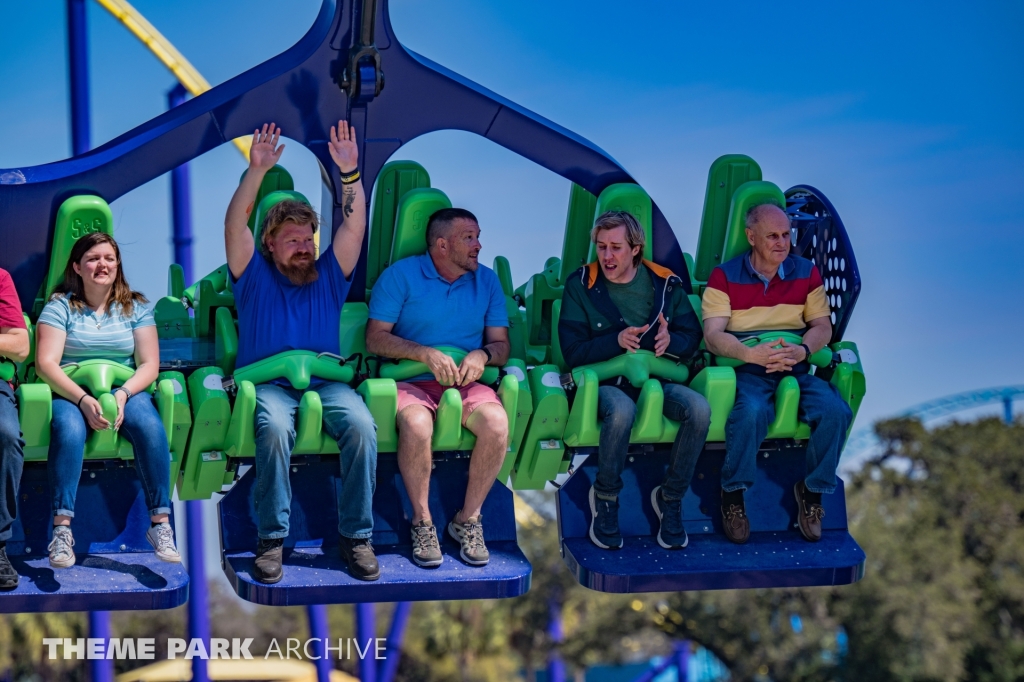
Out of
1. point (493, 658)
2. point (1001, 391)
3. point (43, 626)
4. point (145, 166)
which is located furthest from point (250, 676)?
point (1001, 391)

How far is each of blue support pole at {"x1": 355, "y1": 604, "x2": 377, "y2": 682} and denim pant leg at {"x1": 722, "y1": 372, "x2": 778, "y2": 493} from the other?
19.9ft

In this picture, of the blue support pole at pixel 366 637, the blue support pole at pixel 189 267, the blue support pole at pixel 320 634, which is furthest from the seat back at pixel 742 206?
the blue support pole at pixel 320 634

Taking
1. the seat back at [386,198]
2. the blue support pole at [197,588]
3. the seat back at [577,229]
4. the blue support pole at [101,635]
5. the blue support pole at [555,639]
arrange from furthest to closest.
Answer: the blue support pole at [555,639], the blue support pole at [197,588], the blue support pole at [101,635], the seat back at [577,229], the seat back at [386,198]

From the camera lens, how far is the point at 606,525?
5961mm

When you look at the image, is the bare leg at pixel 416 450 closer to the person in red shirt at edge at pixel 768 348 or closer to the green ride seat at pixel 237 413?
the green ride seat at pixel 237 413

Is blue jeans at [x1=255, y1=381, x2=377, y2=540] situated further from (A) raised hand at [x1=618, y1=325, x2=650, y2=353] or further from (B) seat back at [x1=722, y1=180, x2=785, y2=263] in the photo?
(B) seat back at [x1=722, y1=180, x2=785, y2=263]

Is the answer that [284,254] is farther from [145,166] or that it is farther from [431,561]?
[431,561]

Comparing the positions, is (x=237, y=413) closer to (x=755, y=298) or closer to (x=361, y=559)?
(x=361, y=559)

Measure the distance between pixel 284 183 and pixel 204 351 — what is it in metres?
0.81

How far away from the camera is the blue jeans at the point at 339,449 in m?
5.34

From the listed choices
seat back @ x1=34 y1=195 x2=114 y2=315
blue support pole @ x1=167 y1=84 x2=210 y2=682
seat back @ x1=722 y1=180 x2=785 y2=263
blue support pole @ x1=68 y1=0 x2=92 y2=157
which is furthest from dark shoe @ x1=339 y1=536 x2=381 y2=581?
blue support pole @ x1=167 y1=84 x2=210 y2=682

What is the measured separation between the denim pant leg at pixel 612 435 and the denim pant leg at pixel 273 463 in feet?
4.15

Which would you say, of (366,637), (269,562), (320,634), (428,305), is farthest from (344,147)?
(320,634)

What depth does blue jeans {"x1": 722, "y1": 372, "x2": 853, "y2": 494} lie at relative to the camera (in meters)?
5.87
